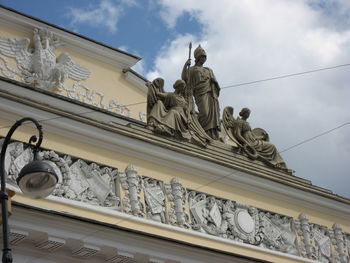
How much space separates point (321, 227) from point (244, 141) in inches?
90.6

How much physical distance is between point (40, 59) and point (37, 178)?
30.6 ft

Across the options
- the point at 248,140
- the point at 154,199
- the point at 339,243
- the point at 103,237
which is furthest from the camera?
the point at 248,140

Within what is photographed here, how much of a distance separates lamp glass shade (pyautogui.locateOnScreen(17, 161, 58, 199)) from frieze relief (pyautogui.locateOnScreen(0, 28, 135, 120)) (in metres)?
8.78

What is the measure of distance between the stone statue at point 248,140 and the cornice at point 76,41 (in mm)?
3468

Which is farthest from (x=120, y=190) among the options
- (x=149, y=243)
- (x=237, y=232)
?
(x=237, y=232)

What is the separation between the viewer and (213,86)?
1616 centimetres

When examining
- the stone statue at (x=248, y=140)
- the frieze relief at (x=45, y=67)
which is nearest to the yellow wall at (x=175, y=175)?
the stone statue at (x=248, y=140)

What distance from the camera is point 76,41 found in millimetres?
18016

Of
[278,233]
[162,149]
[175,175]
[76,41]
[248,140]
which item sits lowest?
[278,233]

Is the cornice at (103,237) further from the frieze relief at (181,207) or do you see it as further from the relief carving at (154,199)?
the frieze relief at (181,207)

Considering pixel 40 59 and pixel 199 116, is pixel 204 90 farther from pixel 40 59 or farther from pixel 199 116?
pixel 40 59

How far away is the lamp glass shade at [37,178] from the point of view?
8047 millimetres

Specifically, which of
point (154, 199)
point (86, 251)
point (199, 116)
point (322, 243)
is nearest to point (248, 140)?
point (199, 116)

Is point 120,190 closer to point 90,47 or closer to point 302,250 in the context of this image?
point 302,250
